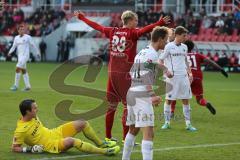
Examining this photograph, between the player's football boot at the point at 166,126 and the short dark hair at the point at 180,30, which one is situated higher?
the short dark hair at the point at 180,30

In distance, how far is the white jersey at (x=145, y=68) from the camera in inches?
373

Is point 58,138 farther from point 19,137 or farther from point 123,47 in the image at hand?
point 123,47

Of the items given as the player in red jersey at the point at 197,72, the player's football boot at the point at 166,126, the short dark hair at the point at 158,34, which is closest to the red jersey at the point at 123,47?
the short dark hair at the point at 158,34

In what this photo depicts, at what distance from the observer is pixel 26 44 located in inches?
933

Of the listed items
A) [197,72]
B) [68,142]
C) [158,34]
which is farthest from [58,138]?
[197,72]

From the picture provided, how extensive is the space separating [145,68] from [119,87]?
2.49m

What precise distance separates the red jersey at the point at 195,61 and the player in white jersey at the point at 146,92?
19.8 ft

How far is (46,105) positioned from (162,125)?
4.64 m

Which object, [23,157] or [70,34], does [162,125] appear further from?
[70,34]

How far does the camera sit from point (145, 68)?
31.2 feet

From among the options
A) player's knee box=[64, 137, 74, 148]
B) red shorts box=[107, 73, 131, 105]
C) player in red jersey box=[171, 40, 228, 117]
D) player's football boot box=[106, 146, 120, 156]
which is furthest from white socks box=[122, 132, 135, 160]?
player in red jersey box=[171, 40, 228, 117]

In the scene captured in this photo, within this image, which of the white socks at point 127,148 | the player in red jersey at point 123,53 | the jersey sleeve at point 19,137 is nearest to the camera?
the white socks at point 127,148

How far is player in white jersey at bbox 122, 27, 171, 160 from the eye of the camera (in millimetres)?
9422

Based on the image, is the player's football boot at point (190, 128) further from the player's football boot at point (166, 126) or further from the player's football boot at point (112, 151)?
the player's football boot at point (112, 151)
